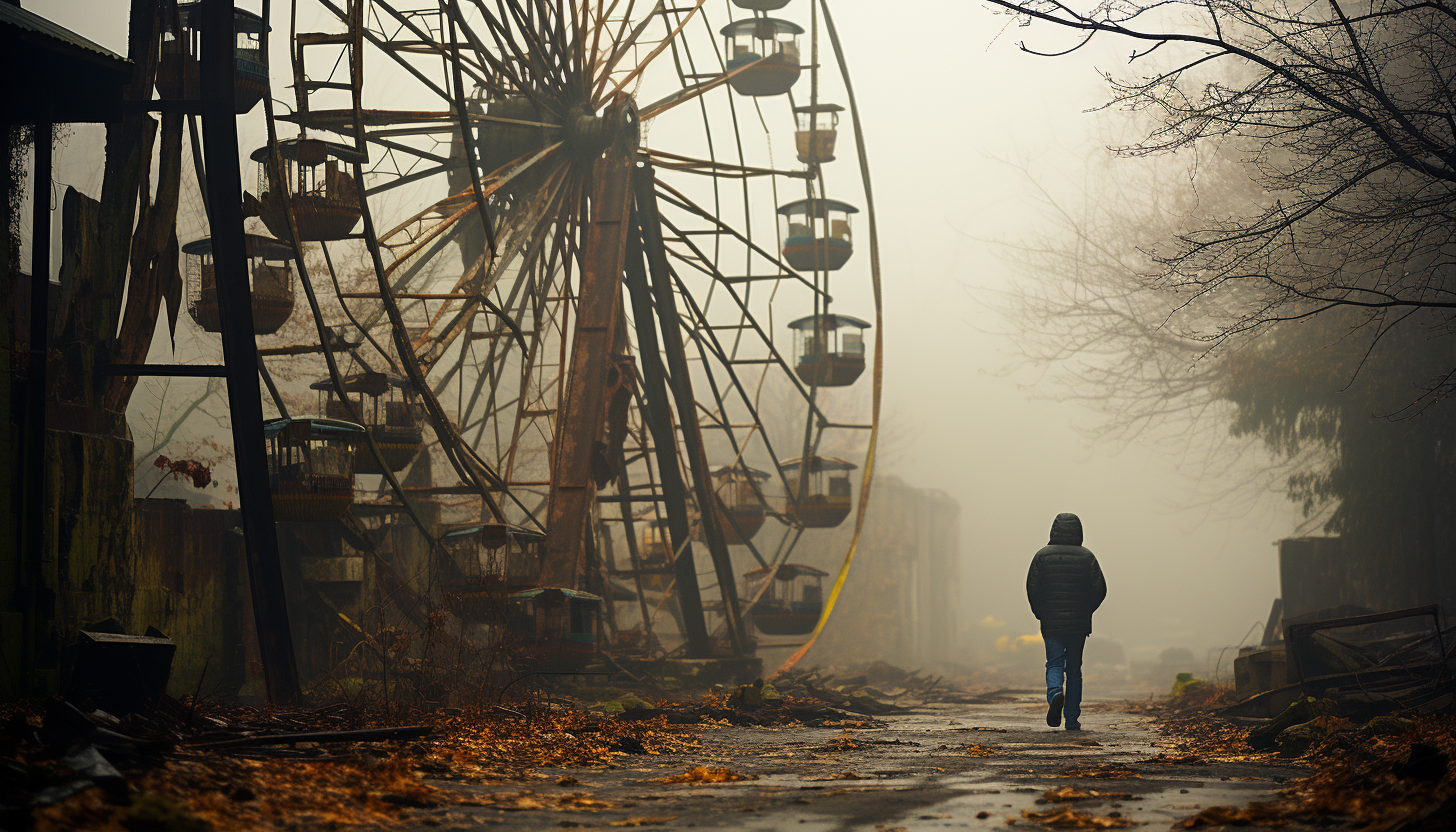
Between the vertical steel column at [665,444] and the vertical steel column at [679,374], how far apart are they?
0.57 feet

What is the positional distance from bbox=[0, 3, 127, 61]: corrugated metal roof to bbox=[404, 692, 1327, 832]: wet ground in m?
6.31

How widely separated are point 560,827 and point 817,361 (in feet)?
65.2

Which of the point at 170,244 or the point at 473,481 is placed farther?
the point at 473,481

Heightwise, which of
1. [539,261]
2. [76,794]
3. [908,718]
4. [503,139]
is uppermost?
[503,139]

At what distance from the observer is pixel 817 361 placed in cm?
2445

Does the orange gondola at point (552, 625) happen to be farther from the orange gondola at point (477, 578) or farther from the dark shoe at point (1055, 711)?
the dark shoe at point (1055, 711)

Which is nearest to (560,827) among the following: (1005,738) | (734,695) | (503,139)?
(1005,738)

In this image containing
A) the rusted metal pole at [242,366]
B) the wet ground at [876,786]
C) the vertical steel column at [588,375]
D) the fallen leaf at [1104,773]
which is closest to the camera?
the wet ground at [876,786]

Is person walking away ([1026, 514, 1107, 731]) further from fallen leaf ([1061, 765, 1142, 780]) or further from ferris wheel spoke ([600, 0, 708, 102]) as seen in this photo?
ferris wheel spoke ([600, 0, 708, 102])

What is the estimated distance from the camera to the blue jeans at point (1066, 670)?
1134 centimetres

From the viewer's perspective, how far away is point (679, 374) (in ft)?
62.6

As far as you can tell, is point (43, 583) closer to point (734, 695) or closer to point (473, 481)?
point (473, 481)

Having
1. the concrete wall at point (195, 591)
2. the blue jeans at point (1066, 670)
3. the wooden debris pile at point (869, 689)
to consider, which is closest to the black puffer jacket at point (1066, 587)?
the blue jeans at point (1066, 670)

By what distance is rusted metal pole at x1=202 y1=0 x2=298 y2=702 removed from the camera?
10102 millimetres
